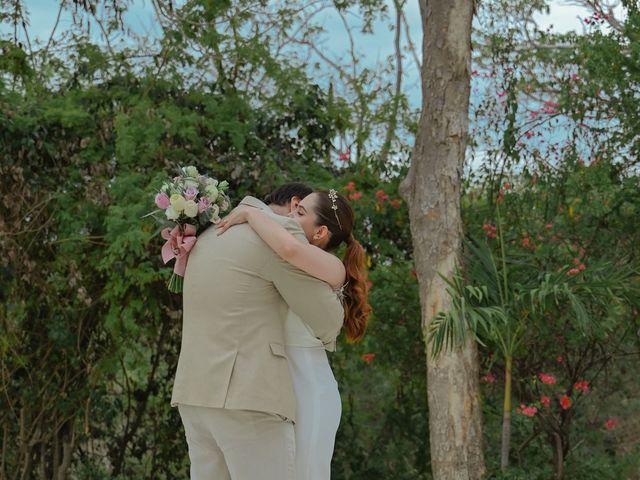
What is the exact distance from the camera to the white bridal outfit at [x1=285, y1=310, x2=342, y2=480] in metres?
3.10

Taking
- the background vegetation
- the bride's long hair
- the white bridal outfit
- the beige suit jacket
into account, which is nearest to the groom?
the beige suit jacket

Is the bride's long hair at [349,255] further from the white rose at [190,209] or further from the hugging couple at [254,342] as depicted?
the white rose at [190,209]

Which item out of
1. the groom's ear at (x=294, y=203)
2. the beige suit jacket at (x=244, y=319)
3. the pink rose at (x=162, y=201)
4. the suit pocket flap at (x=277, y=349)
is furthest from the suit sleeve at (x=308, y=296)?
the pink rose at (x=162, y=201)

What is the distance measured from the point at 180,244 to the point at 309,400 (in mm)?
631

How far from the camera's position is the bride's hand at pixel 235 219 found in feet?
9.89

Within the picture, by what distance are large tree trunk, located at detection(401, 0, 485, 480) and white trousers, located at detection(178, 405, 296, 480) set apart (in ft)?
10.8

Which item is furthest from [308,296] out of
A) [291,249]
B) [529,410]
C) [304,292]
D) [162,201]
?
[529,410]

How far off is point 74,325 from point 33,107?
4.94ft

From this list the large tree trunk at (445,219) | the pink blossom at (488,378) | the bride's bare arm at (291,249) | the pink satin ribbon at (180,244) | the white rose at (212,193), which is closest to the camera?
the bride's bare arm at (291,249)

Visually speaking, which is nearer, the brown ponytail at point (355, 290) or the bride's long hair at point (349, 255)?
the bride's long hair at point (349, 255)

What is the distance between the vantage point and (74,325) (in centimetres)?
689

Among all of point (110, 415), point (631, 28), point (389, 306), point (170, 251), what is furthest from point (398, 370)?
point (170, 251)

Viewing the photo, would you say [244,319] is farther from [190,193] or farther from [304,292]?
[190,193]

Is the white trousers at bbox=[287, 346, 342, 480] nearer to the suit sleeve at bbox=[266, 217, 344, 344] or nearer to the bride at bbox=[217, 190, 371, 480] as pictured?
the bride at bbox=[217, 190, 371, 480]
